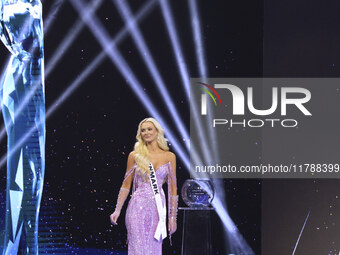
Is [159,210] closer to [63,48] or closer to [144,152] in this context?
[144,152]

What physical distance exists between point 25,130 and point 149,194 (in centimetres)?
168

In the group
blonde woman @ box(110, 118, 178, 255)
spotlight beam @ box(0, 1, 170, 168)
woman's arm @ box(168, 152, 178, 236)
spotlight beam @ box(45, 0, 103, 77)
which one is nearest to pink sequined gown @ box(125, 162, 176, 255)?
blonde woman @ box(110, 118, 178, 255)

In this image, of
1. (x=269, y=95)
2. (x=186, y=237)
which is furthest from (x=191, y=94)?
(x=186, y=237)

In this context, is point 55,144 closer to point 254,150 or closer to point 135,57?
point 135,57

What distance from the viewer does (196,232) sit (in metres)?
5.45

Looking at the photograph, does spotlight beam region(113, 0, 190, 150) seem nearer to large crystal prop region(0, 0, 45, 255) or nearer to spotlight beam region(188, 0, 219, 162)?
spotlight beam region(188, 0, 219, 162)

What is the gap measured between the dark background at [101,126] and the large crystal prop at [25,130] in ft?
0.29

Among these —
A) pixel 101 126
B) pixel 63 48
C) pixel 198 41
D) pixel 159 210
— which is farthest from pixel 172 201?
pixel 63 48

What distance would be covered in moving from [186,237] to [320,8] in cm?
309

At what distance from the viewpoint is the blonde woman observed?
5875 mm

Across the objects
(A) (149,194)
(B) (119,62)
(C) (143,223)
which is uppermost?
(B) (119,62)

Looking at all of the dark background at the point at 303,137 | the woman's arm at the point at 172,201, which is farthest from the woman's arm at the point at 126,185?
the dark background at the point at 303,137

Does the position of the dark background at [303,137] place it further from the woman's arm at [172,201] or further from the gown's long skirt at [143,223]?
the gown's long skirt at [143,223]

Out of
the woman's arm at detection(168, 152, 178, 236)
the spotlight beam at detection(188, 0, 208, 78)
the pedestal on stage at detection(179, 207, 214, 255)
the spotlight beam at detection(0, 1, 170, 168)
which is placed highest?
the spotlight beam at detection(188, 0, 208, 78)
